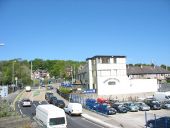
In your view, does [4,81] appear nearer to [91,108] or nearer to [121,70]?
[121,70]

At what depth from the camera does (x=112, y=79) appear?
80.8m

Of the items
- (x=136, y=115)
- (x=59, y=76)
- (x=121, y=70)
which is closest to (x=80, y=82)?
(x=121, y=70)

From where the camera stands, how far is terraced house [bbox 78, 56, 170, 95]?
3071 inches

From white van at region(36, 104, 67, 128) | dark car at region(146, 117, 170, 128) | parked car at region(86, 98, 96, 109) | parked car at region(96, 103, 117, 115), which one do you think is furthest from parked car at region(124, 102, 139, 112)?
white van at region(36, 104, 67, 128)

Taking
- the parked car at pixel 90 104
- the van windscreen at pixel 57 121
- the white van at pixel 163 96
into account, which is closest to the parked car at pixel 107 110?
the parked car at pixel 90 104

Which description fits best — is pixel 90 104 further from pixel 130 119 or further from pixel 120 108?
pixel 130 119

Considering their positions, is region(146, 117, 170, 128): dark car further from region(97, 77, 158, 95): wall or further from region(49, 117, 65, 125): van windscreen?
region(97, 77, 158, 95): wall

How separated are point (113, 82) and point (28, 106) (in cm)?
2744

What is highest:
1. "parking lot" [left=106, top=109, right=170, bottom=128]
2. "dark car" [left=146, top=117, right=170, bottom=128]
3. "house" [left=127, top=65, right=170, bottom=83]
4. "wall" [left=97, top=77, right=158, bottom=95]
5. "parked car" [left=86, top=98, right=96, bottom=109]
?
"house" [left=127, top=65, right=170, bottom=83]

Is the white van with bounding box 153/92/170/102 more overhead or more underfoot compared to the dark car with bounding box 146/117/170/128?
more overhead

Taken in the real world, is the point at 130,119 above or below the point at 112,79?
below

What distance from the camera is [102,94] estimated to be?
2982 inches

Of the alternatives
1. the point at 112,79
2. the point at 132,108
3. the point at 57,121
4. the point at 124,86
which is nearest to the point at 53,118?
the point at 57,121

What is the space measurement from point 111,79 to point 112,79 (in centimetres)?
32
